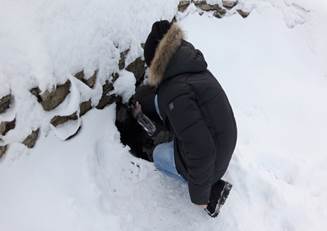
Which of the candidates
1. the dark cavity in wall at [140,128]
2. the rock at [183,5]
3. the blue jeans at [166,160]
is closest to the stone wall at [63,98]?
the dark cavity in wall at [140,128]

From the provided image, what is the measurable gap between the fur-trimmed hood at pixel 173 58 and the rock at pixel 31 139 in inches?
45.6

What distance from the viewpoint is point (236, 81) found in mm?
5703

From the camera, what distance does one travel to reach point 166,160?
12.4 feet

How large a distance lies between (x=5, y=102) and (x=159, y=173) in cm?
155

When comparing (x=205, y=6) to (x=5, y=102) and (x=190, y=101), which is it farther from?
(x=5, y=102)

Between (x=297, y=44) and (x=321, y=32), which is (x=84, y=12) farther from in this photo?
(x=321, y=32)

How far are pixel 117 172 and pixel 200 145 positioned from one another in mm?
1131

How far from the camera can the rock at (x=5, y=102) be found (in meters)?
3.22

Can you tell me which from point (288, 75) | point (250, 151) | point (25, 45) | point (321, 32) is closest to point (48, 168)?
point (25, 45)

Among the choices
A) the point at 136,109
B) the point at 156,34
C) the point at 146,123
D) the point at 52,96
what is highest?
the point at 156,34

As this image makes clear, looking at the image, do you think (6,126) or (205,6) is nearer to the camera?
(6,126)

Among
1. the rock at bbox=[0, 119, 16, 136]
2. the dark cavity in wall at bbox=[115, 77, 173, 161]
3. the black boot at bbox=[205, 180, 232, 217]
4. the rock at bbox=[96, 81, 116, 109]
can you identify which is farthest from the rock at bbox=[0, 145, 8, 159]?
the black boot at bbox=[205, 180, 232, 217]

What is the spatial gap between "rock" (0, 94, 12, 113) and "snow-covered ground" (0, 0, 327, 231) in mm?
239

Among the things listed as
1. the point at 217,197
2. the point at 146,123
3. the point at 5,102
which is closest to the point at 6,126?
the point at 5,102
